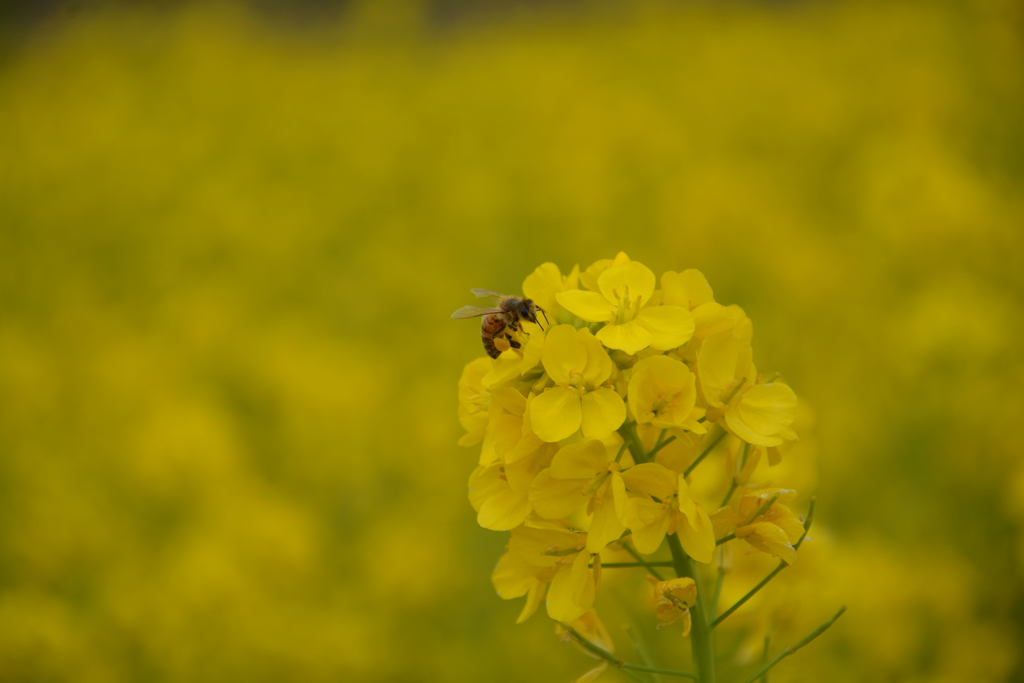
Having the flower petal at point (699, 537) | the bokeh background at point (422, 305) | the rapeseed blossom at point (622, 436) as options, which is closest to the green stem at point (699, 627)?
the rapeseed blossom at point (622, 436)

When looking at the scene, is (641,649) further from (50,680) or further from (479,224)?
(479,224)

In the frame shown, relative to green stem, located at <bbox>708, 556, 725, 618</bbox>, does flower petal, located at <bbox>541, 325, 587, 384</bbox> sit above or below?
above

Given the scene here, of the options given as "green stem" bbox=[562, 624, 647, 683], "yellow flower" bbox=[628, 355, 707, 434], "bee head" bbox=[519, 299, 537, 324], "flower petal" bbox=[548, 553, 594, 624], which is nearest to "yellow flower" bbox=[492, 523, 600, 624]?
"flower petal" bbox=[548, 553, 594, 624]

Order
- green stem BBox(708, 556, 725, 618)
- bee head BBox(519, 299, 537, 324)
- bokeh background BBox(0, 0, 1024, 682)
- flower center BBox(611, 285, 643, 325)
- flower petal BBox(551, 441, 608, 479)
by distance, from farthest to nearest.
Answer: bokeh background BBox(0, 0, 1024, 682) → bee head BBox(519, 299, 537, 324) → green stem BBox(708, 556, 725, 618) → flower center BBox(611, 285, 643, 325) → flower petal BBox(551, 441, 608, 479)

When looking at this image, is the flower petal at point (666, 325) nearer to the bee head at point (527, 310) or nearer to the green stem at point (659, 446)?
the green stem at point (659, 446)

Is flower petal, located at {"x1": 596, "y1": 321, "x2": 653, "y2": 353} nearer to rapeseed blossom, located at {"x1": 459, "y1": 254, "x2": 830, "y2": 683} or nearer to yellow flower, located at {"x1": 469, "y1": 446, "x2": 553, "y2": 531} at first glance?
rapeseed blossom, located at {"x1": 459, "y1": 254, "x2": 830, "y2": 683}

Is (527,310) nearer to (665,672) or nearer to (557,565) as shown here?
(557,565)

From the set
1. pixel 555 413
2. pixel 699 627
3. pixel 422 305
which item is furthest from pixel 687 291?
pixel 422 305

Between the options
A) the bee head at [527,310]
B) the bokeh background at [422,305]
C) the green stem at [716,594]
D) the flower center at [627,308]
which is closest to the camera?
the flower center at [627,308]
